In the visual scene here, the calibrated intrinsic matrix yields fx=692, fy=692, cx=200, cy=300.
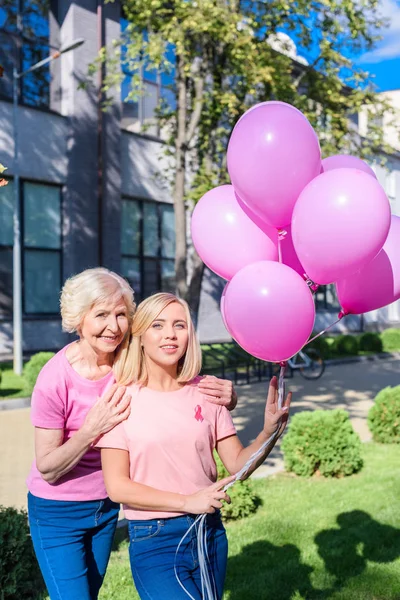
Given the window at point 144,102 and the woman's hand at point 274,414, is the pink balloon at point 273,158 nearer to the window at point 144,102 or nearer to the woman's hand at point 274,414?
the woman's hand at point 274,414

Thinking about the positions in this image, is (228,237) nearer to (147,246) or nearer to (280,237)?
(280,237)

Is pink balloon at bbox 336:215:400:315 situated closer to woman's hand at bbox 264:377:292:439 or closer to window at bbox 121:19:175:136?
woman's hand at bbox 264:377:292:439

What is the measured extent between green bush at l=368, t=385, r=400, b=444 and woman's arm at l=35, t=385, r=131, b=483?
6.91 m

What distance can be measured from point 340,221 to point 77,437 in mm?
1307

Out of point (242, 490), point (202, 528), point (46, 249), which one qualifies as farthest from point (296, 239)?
point (46, 249)

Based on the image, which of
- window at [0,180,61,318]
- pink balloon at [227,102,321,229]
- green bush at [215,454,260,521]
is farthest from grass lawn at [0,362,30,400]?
pink balloon at [227,102,321,229]

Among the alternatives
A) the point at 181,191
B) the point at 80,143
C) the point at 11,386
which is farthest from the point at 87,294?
the point at 80,143

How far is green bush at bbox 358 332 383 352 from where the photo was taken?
82.5 feet

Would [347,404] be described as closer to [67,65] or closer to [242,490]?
[242,490]

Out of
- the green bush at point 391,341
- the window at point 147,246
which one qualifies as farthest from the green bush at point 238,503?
the green bush at point 391,341

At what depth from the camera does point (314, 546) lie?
5.10 metres

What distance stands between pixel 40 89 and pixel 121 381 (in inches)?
668

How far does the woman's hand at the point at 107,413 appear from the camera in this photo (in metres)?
2.46

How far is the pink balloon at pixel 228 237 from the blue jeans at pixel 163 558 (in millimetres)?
1181
